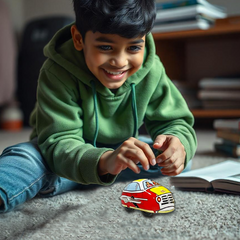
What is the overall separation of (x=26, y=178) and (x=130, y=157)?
0.24 metres

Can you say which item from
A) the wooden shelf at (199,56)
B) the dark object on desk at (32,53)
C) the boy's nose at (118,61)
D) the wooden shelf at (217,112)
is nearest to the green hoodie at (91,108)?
the boy's nose at (118,61)

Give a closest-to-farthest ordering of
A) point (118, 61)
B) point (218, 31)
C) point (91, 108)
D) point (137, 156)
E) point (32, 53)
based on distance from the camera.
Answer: point (137, 156)
point (118, 61)
point (91, 108)
point (218, 31)
point (32, 53)

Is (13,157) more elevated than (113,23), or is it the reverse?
(113,23)

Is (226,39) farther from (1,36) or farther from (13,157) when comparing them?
(13,157)

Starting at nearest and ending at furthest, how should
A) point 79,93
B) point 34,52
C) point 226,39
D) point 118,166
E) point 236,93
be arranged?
point 118,166, point 79,93, point 236,93, point 226,39, point 34,52

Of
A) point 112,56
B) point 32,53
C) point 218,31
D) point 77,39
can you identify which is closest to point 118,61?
point 112,56

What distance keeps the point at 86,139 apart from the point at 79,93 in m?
0.11

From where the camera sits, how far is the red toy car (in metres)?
0.61

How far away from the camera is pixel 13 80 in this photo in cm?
218

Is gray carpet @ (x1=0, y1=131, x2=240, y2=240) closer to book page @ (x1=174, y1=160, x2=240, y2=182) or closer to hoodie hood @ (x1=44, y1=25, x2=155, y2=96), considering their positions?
book page @ (x1=174, y1=160, x2=240, y2=182)

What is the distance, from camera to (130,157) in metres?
0.61

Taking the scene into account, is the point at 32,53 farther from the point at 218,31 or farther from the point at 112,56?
the point at 112,56

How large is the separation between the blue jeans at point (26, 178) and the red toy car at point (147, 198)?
194 millimetres

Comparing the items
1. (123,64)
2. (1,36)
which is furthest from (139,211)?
(1,36)
